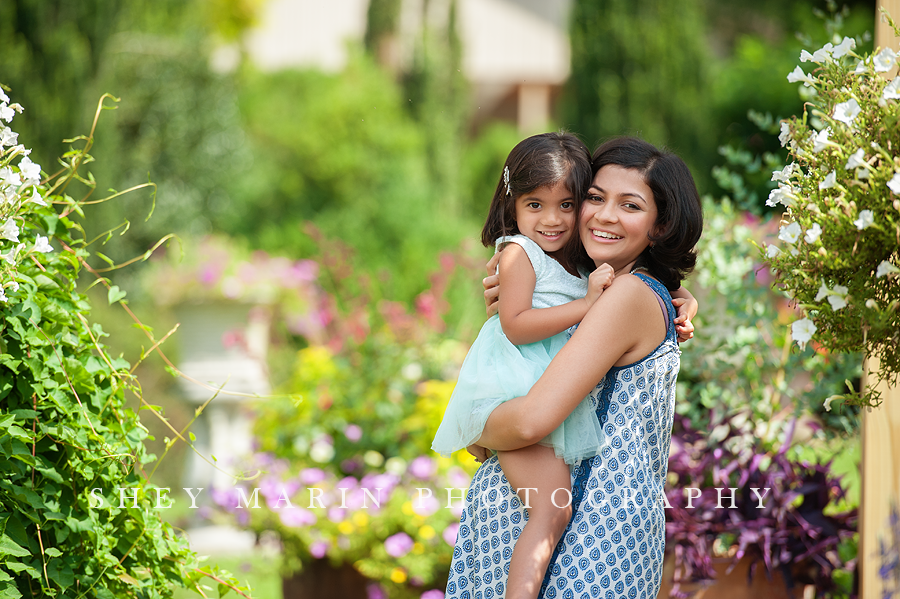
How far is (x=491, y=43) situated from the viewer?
17.2 m

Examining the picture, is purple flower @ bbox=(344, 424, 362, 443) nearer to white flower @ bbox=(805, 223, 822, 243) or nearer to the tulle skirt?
the tulle skirt

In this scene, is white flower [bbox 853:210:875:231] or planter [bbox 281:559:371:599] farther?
planter [bbox 281:559:371:599]

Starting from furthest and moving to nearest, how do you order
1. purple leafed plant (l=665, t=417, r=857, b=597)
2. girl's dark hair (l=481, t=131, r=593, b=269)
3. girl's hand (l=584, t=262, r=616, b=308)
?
purple leafed plant (l=665, t=417, r=857, b=597), girl's dark hair (l=481, t=131, r=593, b=269), girl's hand (l=584, t=262, r=616, b=308)

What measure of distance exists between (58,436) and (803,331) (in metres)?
1.36

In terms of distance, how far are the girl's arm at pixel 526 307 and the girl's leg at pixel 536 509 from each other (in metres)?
0.24

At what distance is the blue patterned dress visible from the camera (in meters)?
1.46

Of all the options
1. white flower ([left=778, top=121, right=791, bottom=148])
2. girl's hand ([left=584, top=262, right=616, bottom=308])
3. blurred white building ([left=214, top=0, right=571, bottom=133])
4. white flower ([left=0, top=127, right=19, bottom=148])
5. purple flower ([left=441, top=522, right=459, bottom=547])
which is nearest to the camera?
white flower ([left=778, top=121, right=791, bottom=148])

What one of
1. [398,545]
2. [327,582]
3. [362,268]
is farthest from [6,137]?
[362,268]

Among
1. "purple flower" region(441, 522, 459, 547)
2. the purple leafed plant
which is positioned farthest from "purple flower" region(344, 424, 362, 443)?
the purple leafed plant

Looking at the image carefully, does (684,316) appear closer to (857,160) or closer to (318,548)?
(857,160)

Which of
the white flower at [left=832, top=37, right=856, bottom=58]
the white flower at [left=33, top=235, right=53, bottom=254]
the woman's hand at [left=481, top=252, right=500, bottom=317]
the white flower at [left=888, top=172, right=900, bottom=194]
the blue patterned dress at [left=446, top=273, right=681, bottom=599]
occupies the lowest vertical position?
the blue patterned dress at [left=446, top=273, right=681, bottom=599]

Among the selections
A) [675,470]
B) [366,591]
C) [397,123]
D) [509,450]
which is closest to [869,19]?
[397,123]

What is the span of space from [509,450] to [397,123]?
10421mm

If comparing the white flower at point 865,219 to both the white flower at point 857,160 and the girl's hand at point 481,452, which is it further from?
the girl's hand at point 481,452
